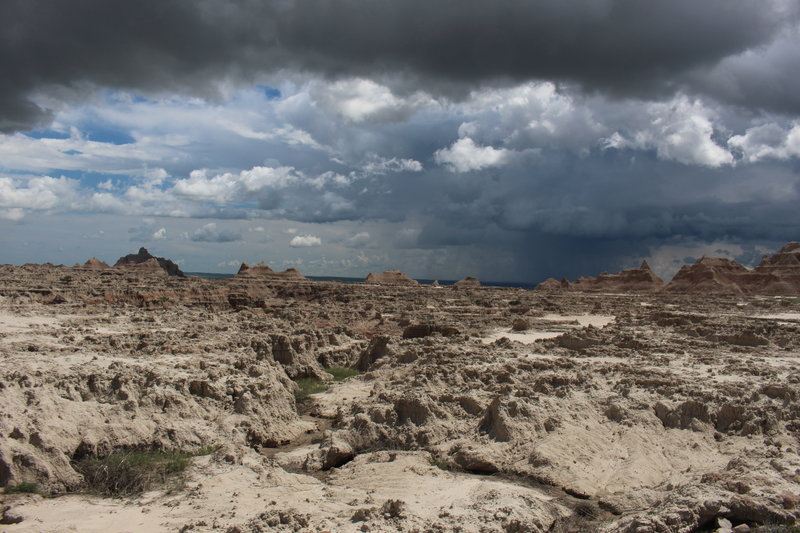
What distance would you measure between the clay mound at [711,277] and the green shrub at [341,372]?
65755mm

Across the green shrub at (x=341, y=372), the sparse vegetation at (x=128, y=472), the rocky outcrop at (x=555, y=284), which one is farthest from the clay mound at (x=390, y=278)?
the sparse vegetation at (x=128, y=472)

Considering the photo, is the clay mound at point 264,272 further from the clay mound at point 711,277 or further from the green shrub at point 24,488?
the green shrub at point 24,488

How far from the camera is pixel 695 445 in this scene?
8.54m

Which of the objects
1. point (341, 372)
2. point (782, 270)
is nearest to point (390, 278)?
point (782, 270)

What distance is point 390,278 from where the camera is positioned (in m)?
80.8

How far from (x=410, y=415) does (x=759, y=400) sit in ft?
20.1

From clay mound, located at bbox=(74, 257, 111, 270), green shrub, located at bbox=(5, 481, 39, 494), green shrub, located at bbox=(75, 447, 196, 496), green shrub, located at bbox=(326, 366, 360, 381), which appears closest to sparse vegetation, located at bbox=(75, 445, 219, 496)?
green shrub, located at bbox=(75, 447, 196, 496)

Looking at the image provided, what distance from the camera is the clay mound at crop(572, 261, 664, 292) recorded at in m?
79.8

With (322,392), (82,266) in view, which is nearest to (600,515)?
(322,392)

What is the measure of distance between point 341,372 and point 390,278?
64531 mm

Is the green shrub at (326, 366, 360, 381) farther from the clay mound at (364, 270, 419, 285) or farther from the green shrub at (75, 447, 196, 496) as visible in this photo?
the clay mound at (364, 270, 419, 285)

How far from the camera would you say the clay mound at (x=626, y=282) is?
79750 millimetres

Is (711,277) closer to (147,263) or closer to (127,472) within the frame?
(147,263)

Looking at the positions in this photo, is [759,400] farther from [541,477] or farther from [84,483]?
[84,483]
